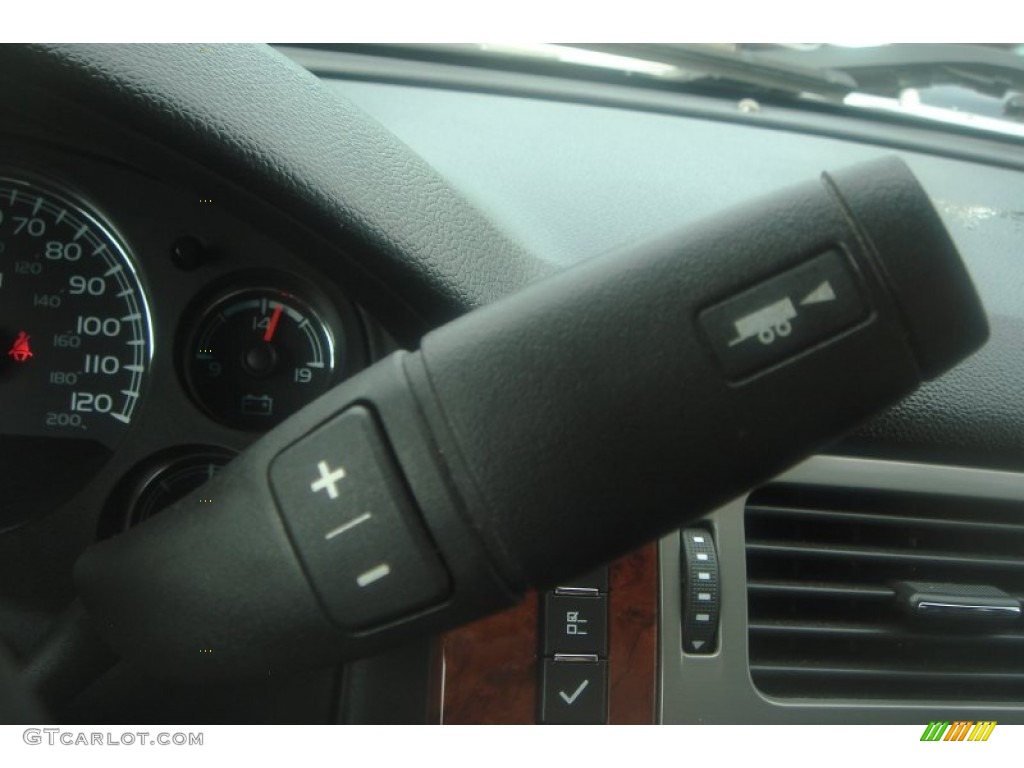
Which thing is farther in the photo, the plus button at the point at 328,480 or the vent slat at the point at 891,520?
the vent slat at the point at 891,520

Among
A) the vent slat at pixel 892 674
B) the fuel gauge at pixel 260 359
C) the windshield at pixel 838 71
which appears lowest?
the vent slat at pixel 892 674

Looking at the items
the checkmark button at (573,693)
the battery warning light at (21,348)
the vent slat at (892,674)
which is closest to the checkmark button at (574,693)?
the checkmark button at (573,693)

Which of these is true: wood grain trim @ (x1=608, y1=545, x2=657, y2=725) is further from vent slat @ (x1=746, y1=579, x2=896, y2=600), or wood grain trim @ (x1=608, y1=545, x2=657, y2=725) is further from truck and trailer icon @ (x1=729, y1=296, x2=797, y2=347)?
truck and trailer icon @ (x1=729, y1=296, x2=797, y2=347)

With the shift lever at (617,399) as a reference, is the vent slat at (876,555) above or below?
below

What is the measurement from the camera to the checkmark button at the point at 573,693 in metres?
0.98

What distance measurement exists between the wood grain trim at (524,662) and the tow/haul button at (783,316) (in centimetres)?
41

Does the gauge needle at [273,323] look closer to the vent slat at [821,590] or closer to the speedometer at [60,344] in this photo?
the speedometer at [60,344]

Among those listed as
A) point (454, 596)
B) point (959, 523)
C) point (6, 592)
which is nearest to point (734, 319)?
point (454, 596)

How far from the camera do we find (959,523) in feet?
3.69

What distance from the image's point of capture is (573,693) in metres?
0.99

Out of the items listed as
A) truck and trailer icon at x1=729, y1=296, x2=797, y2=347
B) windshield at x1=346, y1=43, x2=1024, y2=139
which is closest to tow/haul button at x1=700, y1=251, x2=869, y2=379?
truck and trailer icon at x1=729, y1=296, x2=797, y2=347

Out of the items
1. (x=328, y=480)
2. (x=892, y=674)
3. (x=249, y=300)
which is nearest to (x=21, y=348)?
(x=249, y=300)

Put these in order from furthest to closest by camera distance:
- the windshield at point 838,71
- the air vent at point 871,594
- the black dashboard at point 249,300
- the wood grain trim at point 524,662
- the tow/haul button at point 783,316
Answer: the windshield at point 838,71
the air vent at point 871,594
the wood grain trim at point 524,662
the black dashboard at point 249,300
the tow/haul button at point 783,316

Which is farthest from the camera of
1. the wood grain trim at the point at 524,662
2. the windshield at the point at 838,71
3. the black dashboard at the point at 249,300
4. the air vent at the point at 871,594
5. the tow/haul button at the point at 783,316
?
the windshield at the point at 838,71
